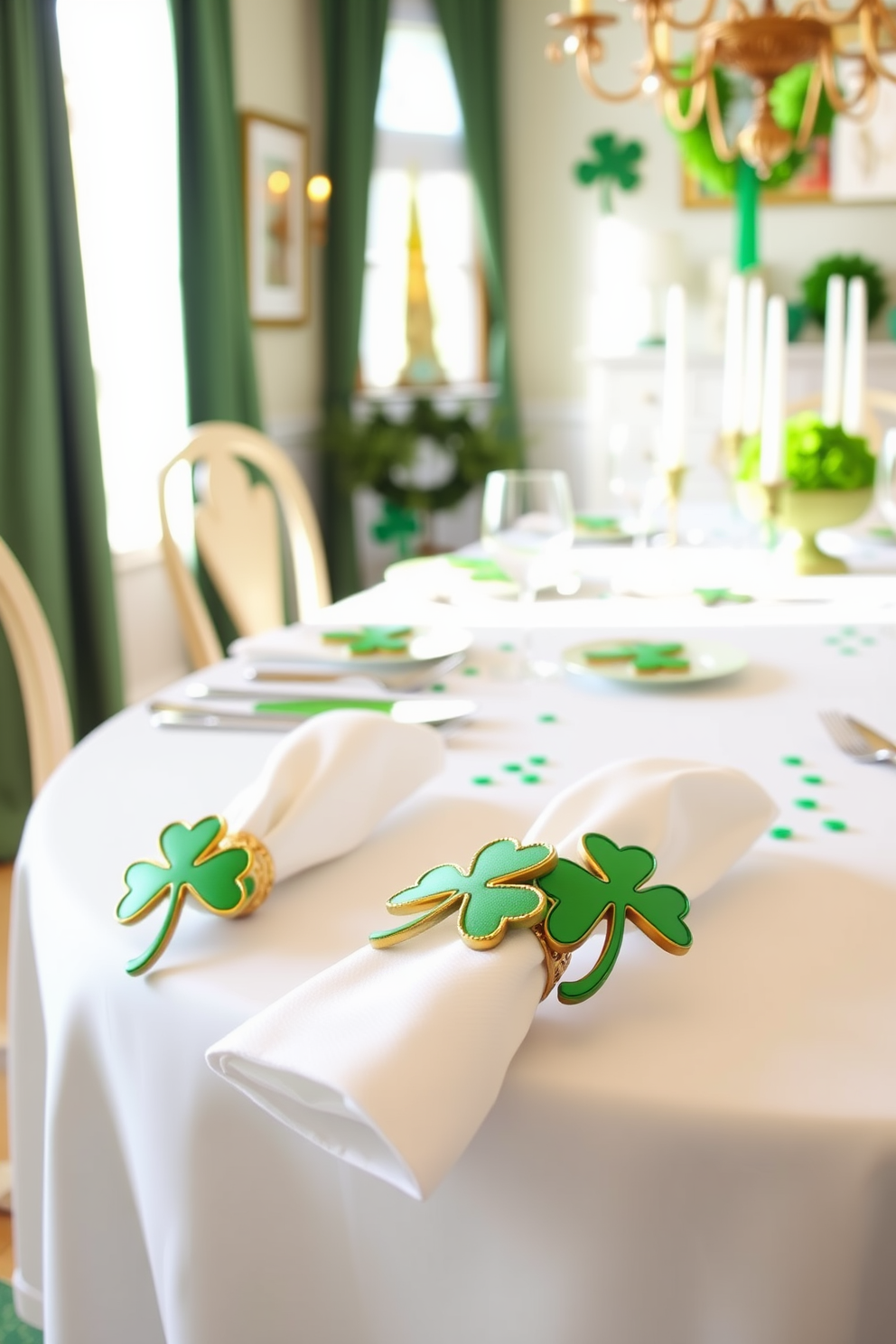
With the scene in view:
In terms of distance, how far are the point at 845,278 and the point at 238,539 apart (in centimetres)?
366

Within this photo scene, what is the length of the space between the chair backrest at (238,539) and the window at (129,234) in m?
1.65

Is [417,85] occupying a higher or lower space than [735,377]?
higher

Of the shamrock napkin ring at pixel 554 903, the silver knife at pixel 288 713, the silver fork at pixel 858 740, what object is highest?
the shamrock napkin ring at pixel 554 903

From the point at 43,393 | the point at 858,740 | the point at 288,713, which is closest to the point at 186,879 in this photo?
the point at 288,713

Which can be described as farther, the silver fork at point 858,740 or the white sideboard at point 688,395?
the white sideboard at point 688,395

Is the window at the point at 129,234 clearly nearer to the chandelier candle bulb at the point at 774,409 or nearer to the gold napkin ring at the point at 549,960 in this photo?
the chandelier candle bulb at the point at 774,409

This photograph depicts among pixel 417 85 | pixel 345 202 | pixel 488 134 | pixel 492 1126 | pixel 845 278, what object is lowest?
pixel 492 1126

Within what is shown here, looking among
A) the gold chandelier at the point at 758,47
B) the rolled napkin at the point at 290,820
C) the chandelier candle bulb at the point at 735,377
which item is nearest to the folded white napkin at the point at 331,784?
the rolled napkin at the point at 290,820

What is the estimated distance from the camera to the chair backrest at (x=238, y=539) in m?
1.99

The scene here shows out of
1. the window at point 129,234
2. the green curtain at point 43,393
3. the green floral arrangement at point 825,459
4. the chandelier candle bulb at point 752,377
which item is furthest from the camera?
the window at point 129,234

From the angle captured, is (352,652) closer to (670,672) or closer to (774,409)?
(670,672)

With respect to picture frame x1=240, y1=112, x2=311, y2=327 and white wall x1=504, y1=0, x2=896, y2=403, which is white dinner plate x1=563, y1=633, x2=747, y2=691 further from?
white wall x1=504, y1=0, x2=896, y2=403

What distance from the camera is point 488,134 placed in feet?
17.2

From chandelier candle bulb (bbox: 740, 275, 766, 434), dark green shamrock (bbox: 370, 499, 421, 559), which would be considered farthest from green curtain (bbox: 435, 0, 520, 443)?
chandelier candle bulb (bbox: 740, 275, 766, 434)
